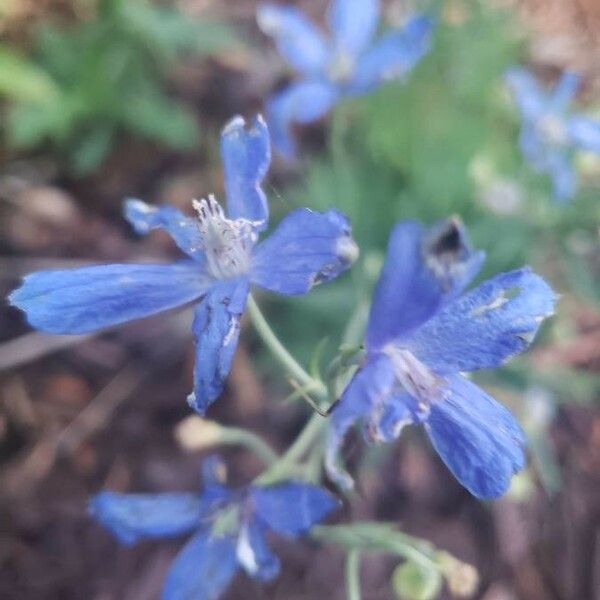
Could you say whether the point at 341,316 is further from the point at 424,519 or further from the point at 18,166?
the point at 18,166

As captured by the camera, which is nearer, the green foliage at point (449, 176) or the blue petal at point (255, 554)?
the blue petal at point (255, 554)

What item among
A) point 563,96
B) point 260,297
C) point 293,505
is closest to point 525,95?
point 563,96

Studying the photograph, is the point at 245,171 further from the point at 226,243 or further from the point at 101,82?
the point at 101,82

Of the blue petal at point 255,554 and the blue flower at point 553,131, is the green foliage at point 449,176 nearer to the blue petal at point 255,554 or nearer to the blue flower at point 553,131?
the blue flower at point 553,131

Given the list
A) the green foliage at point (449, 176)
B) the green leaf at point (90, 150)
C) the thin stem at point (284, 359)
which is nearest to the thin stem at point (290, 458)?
the thin stem at point (284, 359)

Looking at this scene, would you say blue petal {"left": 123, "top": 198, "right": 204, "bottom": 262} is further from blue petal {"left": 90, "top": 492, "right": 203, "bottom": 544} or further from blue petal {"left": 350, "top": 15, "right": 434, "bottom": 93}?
blue petal {"left": 350, "top": 15, "right": 434, "bottom": 93}

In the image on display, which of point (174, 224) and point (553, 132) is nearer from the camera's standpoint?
point (174, 224)

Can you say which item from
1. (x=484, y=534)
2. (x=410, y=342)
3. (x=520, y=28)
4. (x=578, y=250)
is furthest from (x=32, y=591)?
(x=520, y=28)
